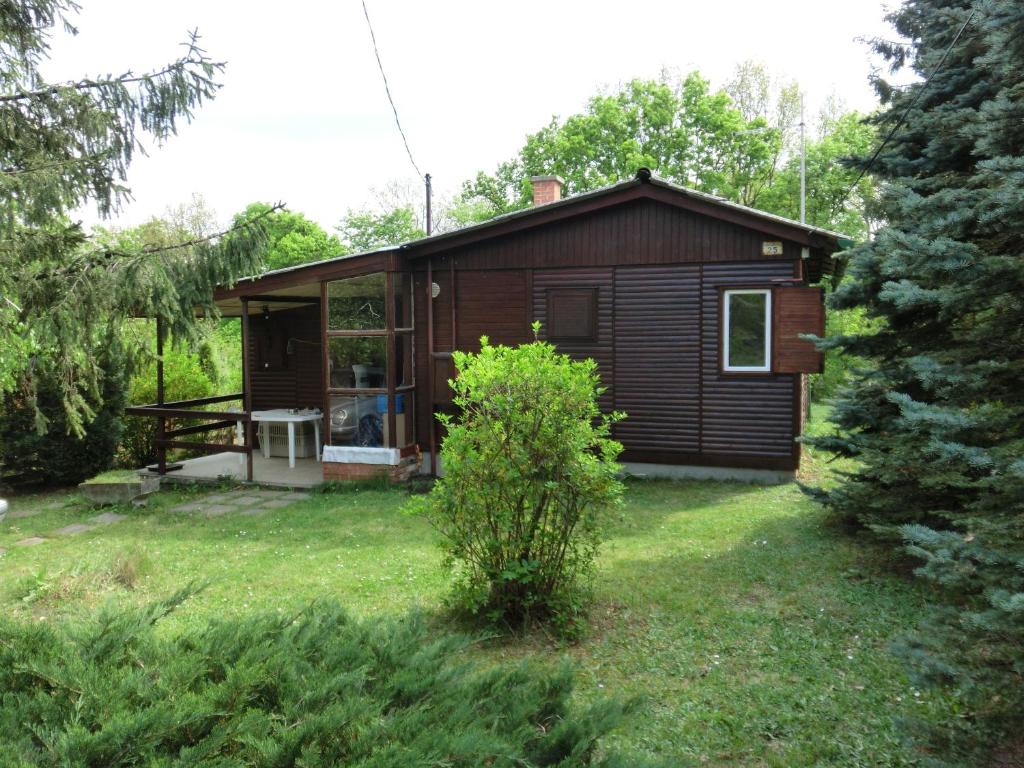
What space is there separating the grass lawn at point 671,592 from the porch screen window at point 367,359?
119cm

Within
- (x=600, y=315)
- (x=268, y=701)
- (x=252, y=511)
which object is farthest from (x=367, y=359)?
(x=268, y=701)

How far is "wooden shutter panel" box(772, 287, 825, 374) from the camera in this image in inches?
386

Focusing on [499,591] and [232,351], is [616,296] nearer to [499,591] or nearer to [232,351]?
[499,591]

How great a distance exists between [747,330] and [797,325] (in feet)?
2.29

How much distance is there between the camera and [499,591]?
5316mm

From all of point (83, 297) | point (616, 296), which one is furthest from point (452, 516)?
point (616, 296)

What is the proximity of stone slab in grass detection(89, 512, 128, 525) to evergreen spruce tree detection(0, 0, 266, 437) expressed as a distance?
15.0ft

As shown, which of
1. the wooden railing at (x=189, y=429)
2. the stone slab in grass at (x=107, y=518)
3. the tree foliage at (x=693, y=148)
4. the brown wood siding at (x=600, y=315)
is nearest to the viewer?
the stone slab in grass at (x=107, y=518)

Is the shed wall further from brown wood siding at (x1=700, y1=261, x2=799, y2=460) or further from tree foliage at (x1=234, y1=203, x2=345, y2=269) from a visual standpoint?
tree foliage at (x1=234, y1=203, x2=345, y2=269)

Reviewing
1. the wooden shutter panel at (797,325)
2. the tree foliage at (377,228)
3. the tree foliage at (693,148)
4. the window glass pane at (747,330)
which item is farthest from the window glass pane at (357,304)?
the tree foliage at (377,228)

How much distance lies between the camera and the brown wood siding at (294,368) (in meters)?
13.7

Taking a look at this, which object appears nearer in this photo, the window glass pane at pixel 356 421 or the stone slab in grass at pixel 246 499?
the stone slab in grass at pixel 246 499

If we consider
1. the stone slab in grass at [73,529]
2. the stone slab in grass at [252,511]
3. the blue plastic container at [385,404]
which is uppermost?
the blue plastic container at [385,404]

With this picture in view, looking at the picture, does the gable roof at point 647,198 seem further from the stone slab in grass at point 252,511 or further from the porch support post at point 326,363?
the stone slab in grass at point 252,511
